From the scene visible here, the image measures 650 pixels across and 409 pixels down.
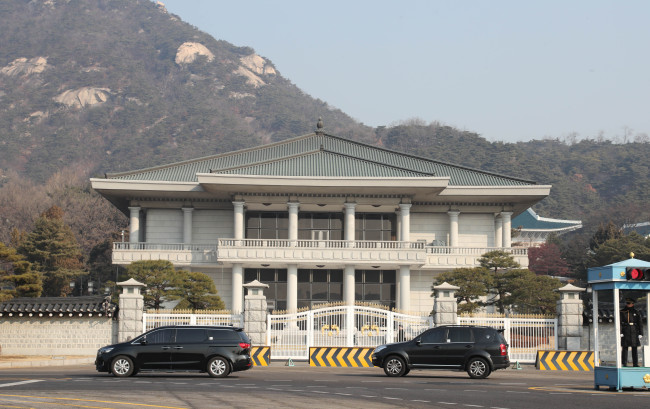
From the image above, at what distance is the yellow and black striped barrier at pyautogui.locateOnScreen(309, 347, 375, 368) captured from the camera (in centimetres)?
3181

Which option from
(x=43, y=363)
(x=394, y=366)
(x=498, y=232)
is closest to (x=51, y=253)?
(x=498, y=232)

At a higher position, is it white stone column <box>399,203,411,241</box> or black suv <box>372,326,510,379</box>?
white stone column <box>399,203,411,241</box>

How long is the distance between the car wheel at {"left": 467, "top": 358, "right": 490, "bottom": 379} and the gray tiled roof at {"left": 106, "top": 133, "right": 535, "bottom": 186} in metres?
29.8

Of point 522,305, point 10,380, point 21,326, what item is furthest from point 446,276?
point 10,380

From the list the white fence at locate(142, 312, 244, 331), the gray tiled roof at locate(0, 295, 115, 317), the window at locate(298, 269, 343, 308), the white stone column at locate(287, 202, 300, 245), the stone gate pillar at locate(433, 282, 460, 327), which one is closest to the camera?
the white fence at locate(142, 312, 244, 331)

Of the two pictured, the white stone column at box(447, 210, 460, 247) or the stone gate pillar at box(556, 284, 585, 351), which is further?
the white stone column at box(447, 210, 460, 247)

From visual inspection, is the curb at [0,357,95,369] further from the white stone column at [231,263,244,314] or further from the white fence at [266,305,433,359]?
the white stone column at [231,263,244,314]

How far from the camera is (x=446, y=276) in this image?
49938 mm

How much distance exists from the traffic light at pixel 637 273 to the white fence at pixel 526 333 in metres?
14.4

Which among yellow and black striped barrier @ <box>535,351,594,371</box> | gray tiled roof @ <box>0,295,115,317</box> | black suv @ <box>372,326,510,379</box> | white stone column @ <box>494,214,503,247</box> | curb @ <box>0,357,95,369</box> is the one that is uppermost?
white stone column @ <box>494,214,503,247</box>

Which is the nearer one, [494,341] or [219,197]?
[494,341]

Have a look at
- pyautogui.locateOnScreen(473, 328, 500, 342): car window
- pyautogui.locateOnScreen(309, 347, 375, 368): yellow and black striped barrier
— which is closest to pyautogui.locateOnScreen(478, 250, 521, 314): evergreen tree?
pyautogui.locateOnScreen(309, 347, 375, 368): yellow and black striped barrier

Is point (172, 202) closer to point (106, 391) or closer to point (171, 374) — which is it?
point (171, 374)

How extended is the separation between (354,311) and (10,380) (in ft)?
50.3
